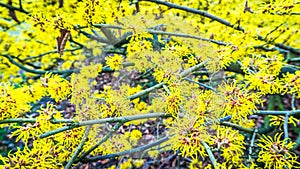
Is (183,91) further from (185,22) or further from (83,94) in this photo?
(185,22)

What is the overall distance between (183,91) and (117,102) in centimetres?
29

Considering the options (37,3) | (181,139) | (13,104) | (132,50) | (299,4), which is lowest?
(181,139)

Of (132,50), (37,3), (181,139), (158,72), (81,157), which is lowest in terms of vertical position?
(81,157)

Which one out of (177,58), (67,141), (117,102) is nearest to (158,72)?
(177,58)

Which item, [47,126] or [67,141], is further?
[67,141]

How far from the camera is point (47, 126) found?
3.74 feet

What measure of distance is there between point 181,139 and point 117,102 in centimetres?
35

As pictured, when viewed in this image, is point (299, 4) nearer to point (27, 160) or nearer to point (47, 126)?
point (47, 126)

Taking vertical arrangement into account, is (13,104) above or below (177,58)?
below

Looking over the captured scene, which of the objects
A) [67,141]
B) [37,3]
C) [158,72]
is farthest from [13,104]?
[37,3]

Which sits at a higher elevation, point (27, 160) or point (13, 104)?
point (13, 104)

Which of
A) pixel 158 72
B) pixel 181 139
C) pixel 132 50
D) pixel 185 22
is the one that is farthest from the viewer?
pixel 185 22

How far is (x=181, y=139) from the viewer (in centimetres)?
105

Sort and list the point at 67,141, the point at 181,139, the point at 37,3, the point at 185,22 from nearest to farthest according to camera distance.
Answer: the point at 181,139
the point at 67,141
the point at 185,22
the point at 37,3
